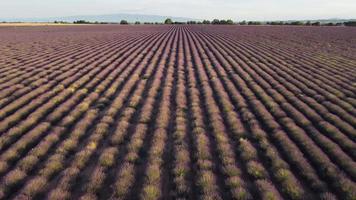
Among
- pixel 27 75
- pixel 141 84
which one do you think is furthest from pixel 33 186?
pixel 27 75

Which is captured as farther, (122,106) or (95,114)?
(122,106)

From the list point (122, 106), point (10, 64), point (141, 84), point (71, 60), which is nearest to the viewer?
point (122, 106)

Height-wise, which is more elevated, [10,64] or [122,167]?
[122,167]

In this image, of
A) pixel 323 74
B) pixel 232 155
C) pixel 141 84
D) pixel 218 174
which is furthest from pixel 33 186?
pixel 323 74

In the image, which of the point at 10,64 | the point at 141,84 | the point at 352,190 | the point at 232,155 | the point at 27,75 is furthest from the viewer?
the point at 10,64

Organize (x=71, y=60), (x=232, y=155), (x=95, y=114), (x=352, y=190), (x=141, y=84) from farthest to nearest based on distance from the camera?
(x=71, y=60)
(x=141, y=84)
(x=95, y=114)
(x=232, y=155)
(x=352, y=190)

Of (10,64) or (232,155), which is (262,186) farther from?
(10,64)

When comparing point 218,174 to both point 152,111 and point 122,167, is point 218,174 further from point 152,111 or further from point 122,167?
point 152,111

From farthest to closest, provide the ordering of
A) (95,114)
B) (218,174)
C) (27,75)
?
(27,75) < (95,114) < (218,174)

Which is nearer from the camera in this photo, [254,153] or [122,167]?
[122,167]
